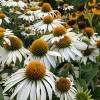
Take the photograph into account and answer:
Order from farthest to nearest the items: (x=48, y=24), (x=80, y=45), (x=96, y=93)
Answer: (x=48, y=24) < (x=96, y=93) < (x=80, y=45)

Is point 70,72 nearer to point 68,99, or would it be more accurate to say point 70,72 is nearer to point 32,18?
point 68,99

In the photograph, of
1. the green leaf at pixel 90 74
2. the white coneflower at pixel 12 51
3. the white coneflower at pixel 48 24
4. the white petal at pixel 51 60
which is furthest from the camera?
the white coneflower at pixel 48 24

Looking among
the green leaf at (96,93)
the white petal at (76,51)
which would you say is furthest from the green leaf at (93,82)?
the white petal at (76,51)

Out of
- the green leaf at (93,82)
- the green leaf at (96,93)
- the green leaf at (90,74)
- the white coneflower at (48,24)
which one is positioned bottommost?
the green leaf at (96,93)

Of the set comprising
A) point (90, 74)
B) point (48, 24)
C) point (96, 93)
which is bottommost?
point (96, 93)

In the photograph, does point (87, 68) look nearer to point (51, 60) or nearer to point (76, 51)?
point (76, 51)

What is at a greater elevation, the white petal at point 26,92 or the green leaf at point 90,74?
the white petal at point 26,92

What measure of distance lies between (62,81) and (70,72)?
0.45 m

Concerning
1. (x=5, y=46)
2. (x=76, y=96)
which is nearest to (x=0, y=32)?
(x=5, y=46)

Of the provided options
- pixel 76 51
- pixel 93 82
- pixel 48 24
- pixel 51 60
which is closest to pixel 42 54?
pixel 51 60

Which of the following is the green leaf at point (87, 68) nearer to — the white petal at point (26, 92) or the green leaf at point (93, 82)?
the green leaf at point (93, 82)

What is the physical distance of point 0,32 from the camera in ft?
5.53

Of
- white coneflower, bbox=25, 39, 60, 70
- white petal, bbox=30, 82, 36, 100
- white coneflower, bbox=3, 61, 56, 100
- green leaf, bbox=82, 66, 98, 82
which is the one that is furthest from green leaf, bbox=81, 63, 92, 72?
white petal, bbox=30, 82, 36, 100

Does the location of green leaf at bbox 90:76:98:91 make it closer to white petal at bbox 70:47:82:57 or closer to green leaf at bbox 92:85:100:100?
green leaf at bbox 92:85:100:100
